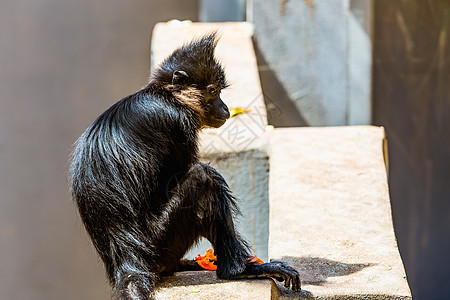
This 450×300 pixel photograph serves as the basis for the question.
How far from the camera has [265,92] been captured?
23.6ft

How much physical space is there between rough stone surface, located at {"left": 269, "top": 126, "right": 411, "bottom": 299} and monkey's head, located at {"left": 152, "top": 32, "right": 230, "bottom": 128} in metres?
0.99

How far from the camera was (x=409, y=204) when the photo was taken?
24.6 feet

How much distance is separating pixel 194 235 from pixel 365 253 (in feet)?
3.78

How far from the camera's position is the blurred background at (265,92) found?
704 centimetres

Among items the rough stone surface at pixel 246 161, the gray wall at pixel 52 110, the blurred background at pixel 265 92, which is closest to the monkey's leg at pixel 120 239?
the rough stone surface at pixel 246 161

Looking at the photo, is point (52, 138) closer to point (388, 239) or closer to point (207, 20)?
point (207, 20)

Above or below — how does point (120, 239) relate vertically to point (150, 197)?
below

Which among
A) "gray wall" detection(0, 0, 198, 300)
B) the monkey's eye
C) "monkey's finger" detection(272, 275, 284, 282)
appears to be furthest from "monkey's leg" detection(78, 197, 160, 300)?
"gray wall" detection(0, 0, 198, 300)

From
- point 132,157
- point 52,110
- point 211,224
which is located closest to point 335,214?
point 211,224

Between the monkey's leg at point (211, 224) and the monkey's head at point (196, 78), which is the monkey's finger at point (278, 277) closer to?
the monkey's leg at point (211, 224)

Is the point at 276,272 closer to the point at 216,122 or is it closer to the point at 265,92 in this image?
the point at 216,122

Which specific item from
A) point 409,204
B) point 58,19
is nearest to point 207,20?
point 58,19

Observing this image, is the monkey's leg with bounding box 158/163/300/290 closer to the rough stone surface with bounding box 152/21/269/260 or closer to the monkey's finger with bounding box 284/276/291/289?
the monkey's finger with bounding box 284/276/291/289

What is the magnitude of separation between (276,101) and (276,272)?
3858 mm
